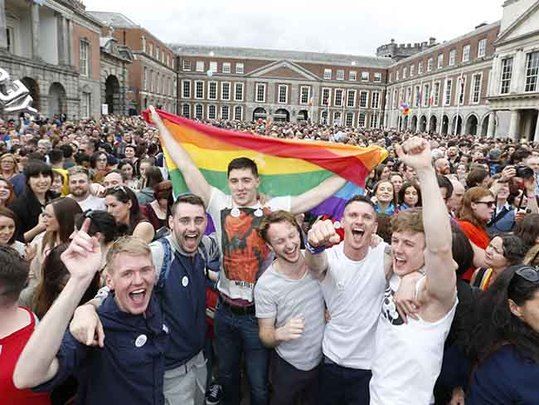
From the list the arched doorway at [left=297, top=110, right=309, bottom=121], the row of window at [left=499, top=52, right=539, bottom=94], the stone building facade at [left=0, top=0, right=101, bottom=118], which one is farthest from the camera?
the arched doorway at [left=297, top=110, right=309, bottom=121]

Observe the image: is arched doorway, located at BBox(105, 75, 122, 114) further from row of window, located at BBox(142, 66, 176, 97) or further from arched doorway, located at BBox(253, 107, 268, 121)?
arched doorway, located at BBox(253, 107, 268, 121)

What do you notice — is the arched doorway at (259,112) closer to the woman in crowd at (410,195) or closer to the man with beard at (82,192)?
the woman in crowd at (410,195)

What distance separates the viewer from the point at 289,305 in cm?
279

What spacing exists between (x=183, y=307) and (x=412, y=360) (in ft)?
4.65

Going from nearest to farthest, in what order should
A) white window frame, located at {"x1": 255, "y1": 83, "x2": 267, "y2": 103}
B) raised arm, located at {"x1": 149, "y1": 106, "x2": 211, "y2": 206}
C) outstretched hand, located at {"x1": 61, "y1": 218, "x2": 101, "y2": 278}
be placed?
outstretched hand, located at {"x1": 61, "y1": 218, "x2": 101, "y2": 278} < raised arm, located at {"x1": 149, "y1": 106, "x2": 211, "y2": 206} < white window frame, located at {"x1": 255, "y1": 83, "x2": 267, "y2": 103}

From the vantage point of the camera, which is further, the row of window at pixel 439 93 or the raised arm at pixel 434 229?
the row of window at pixel 439 93

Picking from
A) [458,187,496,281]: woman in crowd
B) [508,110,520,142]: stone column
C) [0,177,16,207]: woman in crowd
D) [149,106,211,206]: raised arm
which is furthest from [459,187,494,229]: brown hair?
[508,110,520,142]: stone column

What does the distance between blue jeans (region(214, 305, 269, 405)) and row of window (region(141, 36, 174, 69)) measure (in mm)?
53234

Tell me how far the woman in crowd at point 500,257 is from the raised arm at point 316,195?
1489 millimetres

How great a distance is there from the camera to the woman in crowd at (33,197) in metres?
4.91

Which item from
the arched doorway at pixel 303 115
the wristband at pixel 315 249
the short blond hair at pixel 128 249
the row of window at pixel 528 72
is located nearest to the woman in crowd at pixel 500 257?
the wristband at pixel 315 249

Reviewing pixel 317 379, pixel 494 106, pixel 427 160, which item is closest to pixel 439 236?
pixel 427 160

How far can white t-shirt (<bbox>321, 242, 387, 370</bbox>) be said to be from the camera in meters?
2.68

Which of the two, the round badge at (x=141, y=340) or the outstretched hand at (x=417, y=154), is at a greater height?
the outstretched hand at (x=417, y=154)
